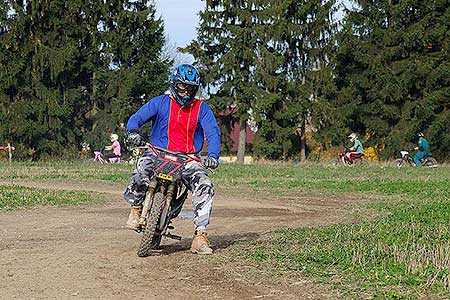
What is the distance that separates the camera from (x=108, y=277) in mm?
7180

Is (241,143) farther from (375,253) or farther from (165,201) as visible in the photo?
(375,253)

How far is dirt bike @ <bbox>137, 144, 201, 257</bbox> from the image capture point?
27.6ft

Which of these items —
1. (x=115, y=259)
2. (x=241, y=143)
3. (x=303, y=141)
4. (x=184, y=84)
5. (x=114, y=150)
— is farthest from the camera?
(x=303, y=141)

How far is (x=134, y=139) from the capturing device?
8.48 m

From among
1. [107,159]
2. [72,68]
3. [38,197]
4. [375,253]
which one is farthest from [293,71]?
[375,253]

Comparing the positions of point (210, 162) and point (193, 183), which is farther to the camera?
point (193, 183)

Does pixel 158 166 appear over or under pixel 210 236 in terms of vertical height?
over

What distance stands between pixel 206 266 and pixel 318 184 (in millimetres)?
14551

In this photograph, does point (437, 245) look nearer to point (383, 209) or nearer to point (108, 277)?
point (108, 277)

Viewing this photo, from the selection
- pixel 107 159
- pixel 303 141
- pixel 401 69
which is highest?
pixel 401 69

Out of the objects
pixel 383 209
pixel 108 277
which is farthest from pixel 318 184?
pixel 108 277

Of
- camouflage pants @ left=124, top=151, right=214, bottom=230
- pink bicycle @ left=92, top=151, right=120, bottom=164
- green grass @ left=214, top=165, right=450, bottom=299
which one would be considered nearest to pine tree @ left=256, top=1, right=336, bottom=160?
pink bicycle @ left=92, top=151, right=120, bottom=164

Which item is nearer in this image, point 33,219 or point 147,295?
point 147,295

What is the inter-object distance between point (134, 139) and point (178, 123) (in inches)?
22.1
